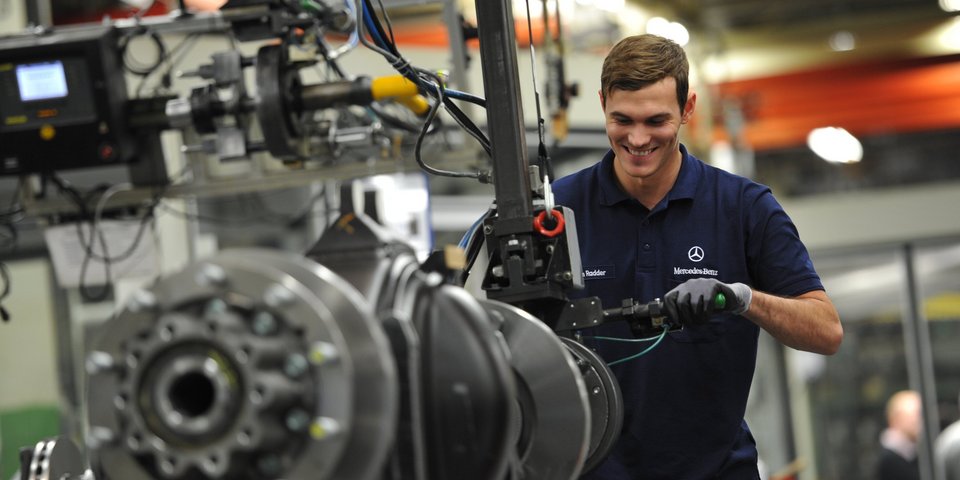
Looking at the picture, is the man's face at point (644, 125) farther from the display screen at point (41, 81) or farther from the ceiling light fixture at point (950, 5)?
the ceiling light fixture at point (950, 5)

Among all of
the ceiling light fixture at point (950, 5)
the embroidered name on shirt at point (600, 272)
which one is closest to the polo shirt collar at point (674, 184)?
the embroidered name on shirt at point (600, 272)

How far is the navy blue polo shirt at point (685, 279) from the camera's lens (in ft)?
7.38

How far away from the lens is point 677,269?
2.29 m

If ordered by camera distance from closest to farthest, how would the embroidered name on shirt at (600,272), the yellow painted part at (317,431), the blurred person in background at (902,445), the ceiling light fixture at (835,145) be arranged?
the yellow painted part at (317,431), the embroidered name on shirt at (600,272), the blurred person in background at (902,445), the ceiling light fixture at (835,145)

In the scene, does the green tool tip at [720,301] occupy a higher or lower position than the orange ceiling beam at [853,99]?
lower

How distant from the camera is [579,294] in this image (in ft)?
7.87

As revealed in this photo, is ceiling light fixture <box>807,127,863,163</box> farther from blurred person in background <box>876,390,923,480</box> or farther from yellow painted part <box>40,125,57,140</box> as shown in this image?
yellow painted part <box>40,125,57,140</box>

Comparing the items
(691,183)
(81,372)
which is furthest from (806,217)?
(691,183)

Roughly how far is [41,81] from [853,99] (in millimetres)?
6506

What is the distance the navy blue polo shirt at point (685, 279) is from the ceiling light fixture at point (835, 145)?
7232mm

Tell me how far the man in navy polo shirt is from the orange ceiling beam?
A: 6.96 meters

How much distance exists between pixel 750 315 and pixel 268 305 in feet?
3.52

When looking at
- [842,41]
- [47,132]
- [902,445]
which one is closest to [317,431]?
[47,132]

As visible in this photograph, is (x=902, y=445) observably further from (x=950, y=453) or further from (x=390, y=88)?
(x=390, y=88)
